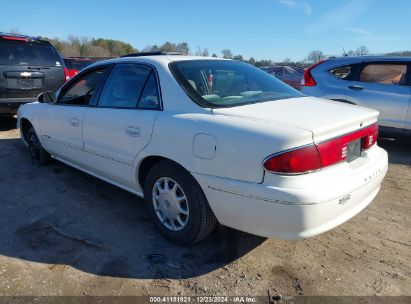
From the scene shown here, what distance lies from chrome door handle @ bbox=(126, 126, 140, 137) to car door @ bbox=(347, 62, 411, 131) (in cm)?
459

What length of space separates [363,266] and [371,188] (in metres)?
0.62

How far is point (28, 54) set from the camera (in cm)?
735

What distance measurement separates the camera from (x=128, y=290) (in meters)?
2.70

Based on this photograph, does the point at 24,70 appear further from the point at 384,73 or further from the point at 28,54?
the point at 384,73

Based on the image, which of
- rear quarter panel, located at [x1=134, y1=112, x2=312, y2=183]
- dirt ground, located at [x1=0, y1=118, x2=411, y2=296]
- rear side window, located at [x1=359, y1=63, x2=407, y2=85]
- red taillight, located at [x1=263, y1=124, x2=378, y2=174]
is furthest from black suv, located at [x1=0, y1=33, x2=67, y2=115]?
red taillight, located at [x1=263, y1=124, x2=378, y2=174]

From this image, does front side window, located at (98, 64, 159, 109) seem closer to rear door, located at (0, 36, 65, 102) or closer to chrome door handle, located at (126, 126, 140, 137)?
chrome door handle, located at (126, 126, 140, 137)

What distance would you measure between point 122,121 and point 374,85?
474 centimetres

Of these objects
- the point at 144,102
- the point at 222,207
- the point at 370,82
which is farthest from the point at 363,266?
the point at 370,82

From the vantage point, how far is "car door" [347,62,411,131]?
6.17 m

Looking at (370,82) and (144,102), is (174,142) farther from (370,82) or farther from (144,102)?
(370,82)

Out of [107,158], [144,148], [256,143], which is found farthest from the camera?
[107,158]

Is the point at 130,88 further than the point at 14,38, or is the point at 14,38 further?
the point at 14,38

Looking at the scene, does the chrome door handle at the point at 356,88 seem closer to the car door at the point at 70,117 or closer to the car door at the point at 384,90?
the car door at the point at 384,90

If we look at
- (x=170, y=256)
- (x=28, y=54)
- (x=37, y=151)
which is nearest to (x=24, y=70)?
(x=28, y=54)
